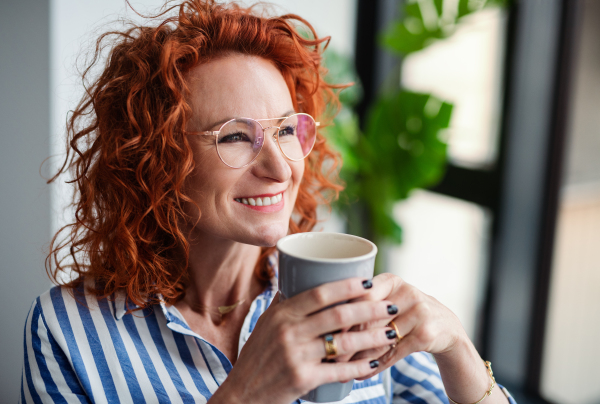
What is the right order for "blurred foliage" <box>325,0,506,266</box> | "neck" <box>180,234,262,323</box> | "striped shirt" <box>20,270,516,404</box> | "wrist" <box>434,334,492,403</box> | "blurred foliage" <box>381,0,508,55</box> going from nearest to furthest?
"wrist" <box>434,334,492,403</box> → "striped shirt" <box>20,270,516,404</box> → "neck" <box>180,234,262,323</box> → "blurred foliage" <box>381,0,508,55</box> → "blurred foliage" <box>325,0,506,266</box>

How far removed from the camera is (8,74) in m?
1.75

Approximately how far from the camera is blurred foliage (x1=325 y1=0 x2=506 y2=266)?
2.06 meters

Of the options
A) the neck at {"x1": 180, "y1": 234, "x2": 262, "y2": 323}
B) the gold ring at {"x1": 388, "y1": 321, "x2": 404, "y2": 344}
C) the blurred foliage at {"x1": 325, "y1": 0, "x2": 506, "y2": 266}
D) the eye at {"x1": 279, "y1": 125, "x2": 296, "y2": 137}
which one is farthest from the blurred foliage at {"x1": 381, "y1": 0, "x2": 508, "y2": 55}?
the gold ring at {"x1": 388, "y1": 321, "x2": 404, "y2": 344}

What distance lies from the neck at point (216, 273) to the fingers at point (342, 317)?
49cm

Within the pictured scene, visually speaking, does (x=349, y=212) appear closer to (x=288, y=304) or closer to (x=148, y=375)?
(x=148, y=375)

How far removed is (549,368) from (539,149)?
0.99 m

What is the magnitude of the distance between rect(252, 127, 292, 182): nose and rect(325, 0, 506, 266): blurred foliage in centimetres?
96

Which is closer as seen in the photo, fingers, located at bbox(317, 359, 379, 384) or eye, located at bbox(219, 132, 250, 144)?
fingers, located at bbox(317, 359, 379, 384)

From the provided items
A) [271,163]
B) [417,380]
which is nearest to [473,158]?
[417,380]

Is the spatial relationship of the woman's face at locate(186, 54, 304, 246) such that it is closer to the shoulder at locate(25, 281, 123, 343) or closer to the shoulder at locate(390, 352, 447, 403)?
the shoulder at locate(25, 281, 123, 343)

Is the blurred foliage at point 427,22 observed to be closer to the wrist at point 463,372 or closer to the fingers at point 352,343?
the wrist at point 463,372

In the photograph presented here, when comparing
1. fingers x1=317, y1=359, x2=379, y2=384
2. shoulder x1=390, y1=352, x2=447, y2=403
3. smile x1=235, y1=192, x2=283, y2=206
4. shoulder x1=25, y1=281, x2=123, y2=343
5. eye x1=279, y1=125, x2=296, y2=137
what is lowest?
shoulder x1=390, y1=352, x2=447, y2=403

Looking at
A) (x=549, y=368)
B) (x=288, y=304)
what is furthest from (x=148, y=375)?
(x=549, y=368)

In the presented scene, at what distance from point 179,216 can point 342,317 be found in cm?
57
